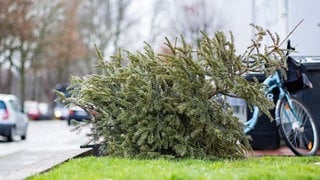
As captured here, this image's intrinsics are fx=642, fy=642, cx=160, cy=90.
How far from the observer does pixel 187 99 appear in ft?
26.1

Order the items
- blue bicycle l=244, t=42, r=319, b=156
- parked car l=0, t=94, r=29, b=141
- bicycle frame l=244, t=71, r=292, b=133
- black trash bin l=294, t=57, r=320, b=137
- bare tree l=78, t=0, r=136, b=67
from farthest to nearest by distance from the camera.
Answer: bare tree l=78, t=0, r=136, b=67, parked car l=0, t=94, r=29, b=141, black trash bin l=294, t=57, r=320, b=137, bicycle frame l=244, t=71, r=292, b=133, blue bicycle l=244, t=42, r=319, b=156

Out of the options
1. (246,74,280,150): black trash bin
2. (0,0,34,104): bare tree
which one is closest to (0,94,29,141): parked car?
(246,74,280,150): black trash bin

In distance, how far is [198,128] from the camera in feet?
25.9

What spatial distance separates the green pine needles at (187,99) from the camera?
792cm

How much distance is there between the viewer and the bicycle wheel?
8875 mm

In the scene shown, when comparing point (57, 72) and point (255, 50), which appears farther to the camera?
point (57, 72)

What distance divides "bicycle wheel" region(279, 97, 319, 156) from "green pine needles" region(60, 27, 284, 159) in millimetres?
970

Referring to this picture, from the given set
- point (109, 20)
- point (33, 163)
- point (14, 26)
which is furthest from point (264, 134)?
point (109, 20)

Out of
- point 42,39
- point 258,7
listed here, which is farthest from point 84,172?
point 42,39

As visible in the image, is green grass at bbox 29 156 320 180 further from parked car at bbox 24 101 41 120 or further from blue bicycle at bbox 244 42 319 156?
parked car at bbox 24 101 41 120

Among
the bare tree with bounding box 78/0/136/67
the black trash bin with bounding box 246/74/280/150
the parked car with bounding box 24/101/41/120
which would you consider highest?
the bare tree with bounding box 78/0/136/67

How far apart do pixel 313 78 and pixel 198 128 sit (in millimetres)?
3326

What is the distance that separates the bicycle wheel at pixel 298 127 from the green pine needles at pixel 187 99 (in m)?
0.97

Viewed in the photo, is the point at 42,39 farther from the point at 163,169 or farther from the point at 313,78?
the point at 163,169
